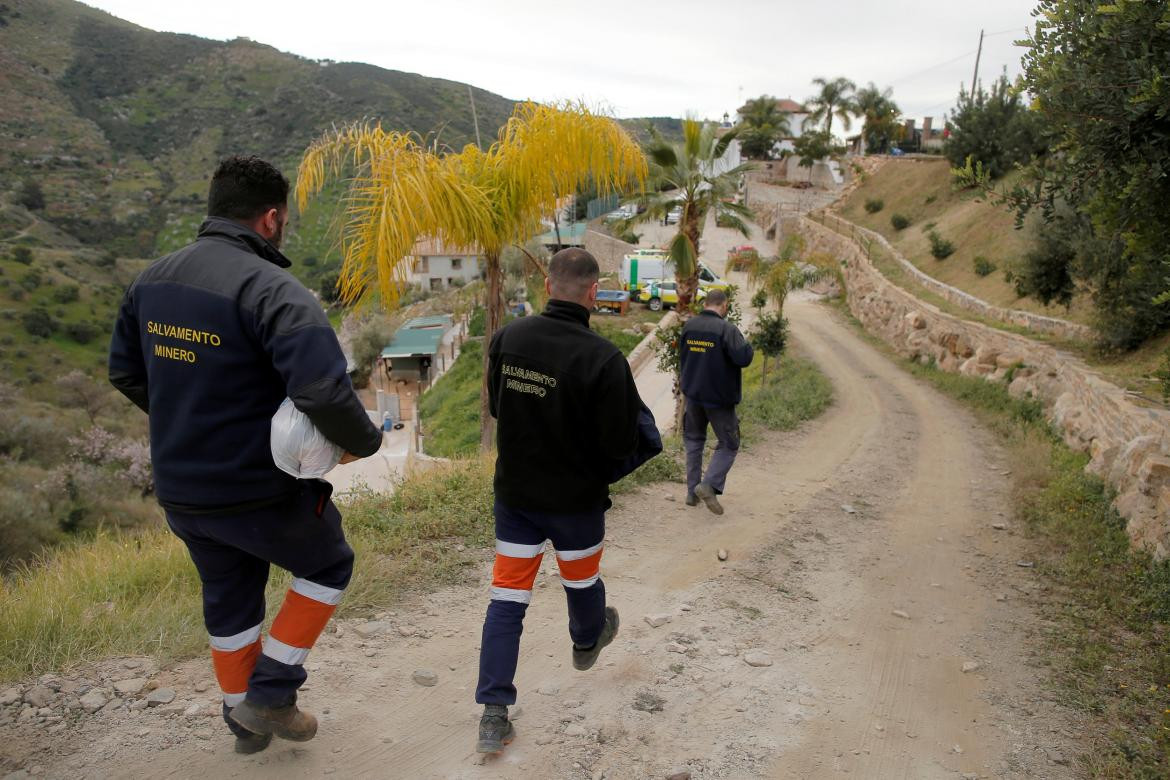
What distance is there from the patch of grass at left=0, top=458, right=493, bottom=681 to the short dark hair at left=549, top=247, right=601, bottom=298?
227 centimetres

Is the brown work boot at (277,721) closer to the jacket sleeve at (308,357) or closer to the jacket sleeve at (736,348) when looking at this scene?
the jacket sleeve at (308,357)

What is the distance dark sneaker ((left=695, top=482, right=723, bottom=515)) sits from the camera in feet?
20.6

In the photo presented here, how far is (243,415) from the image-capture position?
243 centimetres

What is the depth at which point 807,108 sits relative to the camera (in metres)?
60.3

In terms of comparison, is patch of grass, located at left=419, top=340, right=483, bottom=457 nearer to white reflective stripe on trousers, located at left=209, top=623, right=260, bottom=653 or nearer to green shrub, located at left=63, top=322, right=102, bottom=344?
white reflective stripe on trousers, located at left=209, top=623, right=260, bottom=653

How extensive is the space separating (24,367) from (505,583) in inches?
1549

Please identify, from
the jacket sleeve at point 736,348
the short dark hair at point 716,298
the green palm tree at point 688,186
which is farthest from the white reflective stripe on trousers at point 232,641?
the green palm tree at point 688,186

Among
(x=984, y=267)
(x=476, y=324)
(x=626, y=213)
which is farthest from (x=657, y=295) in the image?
(x=626, y=213)

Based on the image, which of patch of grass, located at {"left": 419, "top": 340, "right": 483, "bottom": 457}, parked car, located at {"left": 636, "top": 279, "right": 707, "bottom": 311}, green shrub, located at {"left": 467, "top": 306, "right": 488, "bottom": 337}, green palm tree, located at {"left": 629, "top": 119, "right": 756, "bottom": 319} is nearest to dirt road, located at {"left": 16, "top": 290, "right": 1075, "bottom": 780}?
green palm tree, located at {"left": 629, "top": 119, "right": 756, "bottom": 319}

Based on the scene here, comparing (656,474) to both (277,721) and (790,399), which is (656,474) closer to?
(277,721)

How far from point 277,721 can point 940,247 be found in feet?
91.2

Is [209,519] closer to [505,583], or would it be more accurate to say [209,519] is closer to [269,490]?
[269,490]

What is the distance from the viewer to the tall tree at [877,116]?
57.0 meters

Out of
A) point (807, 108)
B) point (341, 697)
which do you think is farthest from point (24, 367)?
point (807, 108)
